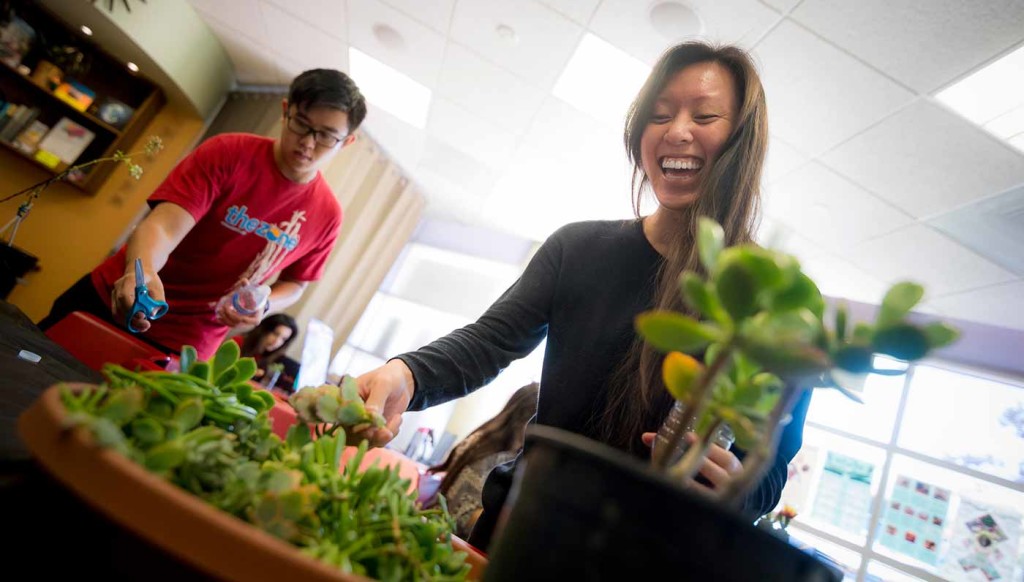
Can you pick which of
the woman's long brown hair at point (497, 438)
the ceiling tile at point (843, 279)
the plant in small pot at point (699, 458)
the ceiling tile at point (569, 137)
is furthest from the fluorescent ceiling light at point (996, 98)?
the plant in small pot at point (699, 458)

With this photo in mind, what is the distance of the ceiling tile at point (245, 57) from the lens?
3975 millimetres

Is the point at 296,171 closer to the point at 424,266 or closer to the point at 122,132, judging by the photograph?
the point at 122,132

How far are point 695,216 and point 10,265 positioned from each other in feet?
13.5

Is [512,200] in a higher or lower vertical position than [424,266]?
higher

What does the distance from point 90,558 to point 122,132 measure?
5.02m

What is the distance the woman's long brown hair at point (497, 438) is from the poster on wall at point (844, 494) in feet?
12.0

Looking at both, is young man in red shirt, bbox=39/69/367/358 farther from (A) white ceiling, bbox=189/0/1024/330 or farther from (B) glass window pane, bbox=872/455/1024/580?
(B) glass window pane, bbox=872/455/1024/580

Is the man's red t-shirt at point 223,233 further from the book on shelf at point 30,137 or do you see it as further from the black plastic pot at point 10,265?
the book on shelf at point 30,137

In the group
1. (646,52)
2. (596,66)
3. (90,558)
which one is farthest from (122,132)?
(90,558)

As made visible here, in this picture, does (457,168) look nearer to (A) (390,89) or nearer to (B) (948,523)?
(A) (390,89)

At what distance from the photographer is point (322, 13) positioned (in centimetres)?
323

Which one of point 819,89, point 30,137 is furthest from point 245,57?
point 819,89

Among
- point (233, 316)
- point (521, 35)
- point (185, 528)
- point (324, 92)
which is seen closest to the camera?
point (185, 528)

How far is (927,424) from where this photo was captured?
411 cm
